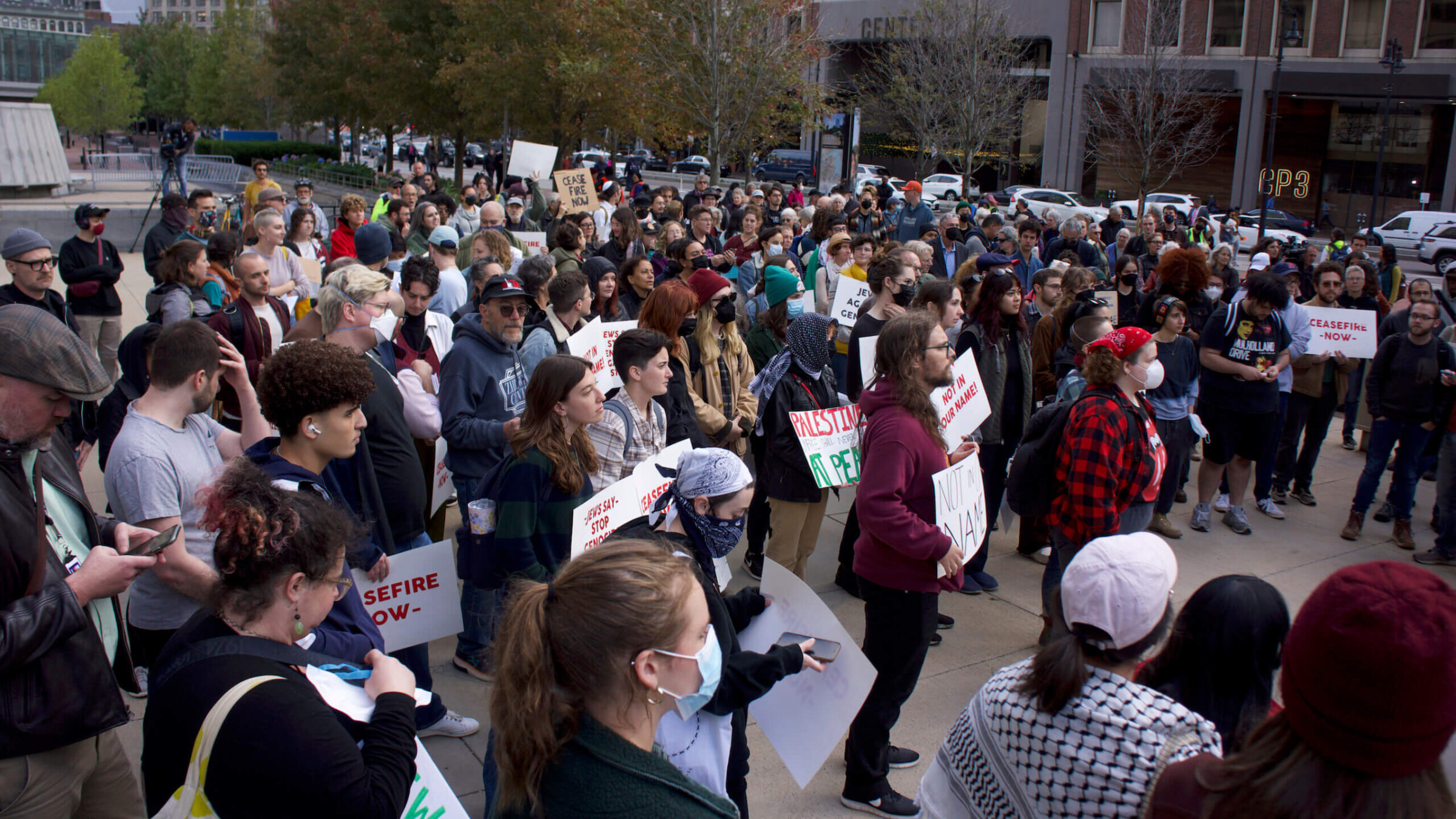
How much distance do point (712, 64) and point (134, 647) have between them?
61.3 ft

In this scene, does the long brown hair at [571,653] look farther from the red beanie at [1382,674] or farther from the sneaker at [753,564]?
the sneaker at [753,564]

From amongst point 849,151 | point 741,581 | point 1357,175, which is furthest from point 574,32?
point 1357,175

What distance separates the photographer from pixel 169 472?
10.8 feet

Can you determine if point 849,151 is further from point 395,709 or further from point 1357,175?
point 395,709

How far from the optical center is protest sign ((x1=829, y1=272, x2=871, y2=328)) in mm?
8117

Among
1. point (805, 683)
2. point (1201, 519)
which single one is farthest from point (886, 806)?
point (1201, 519)

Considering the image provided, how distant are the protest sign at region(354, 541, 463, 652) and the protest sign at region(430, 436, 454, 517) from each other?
1.18 metres

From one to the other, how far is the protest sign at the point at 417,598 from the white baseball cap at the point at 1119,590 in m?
2.60

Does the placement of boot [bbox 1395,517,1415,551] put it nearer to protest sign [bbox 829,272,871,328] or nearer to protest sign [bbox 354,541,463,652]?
protest sign [bbox 829,272,871,328]

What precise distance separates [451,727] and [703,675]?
9.33 ft

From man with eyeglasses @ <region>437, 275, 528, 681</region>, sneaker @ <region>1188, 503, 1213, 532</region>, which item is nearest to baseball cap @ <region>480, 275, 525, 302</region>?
man with eyeglasses @ <region>437, 275, 528, 681</region>

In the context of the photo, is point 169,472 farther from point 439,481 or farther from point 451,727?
point 439,481

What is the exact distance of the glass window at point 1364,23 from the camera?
4003cm

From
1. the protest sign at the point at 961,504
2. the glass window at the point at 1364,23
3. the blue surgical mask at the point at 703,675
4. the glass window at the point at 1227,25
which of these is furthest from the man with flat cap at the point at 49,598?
the glass window at the point at 1364,23
